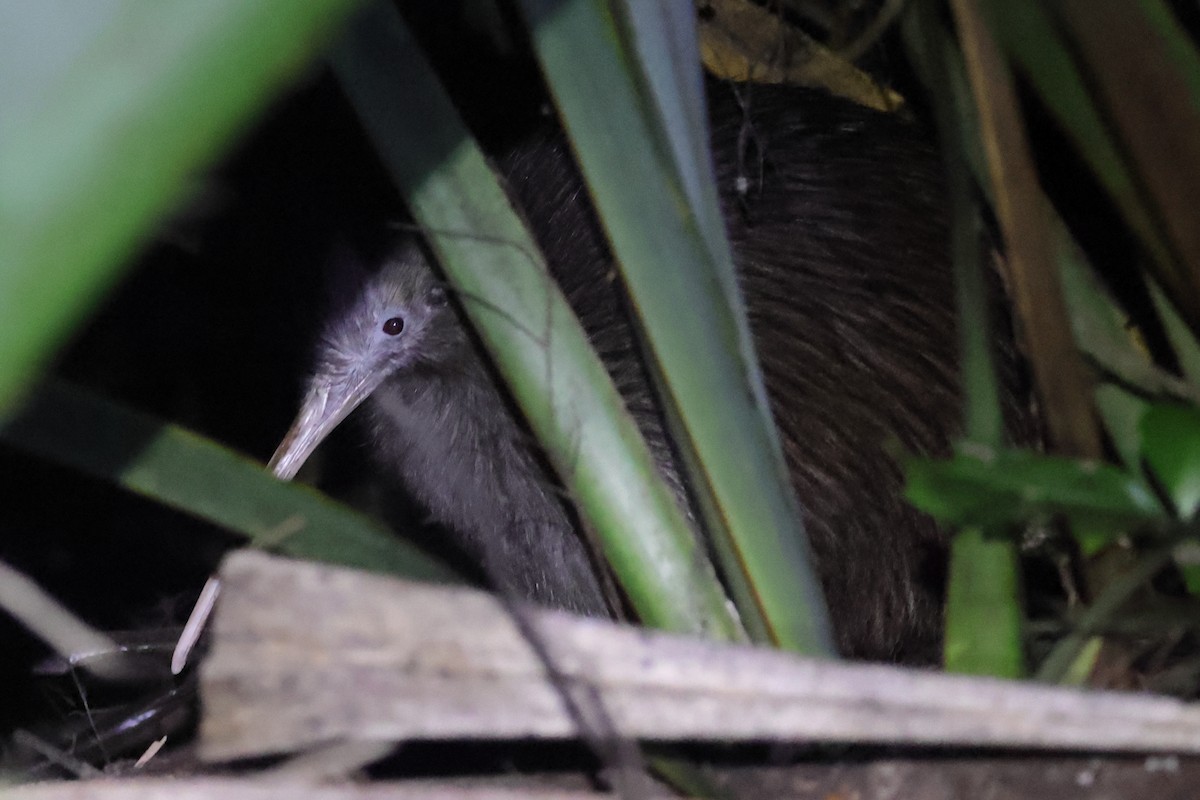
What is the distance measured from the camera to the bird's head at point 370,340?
1.27 m

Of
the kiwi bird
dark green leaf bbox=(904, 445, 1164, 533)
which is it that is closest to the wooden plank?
dark green leaf bbox=(904, 445, 1164, 533)

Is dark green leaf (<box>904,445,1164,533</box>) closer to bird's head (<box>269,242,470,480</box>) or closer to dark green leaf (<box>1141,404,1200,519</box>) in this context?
dark green leaf (<box>1141,404,1200,519</box>)

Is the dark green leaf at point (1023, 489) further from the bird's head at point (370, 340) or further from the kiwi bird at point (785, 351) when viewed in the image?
the bird's head at point (370, 340)

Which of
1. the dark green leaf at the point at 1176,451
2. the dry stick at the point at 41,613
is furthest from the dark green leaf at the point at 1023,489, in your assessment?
the dry stick at the point at 41,613

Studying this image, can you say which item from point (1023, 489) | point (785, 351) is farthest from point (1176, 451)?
point (785, 351)

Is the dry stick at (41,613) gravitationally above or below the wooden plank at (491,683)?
above

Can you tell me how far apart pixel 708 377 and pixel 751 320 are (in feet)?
2.13

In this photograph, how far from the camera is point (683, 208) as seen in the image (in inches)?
25.8

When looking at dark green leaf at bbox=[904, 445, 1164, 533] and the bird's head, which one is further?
the bird's head

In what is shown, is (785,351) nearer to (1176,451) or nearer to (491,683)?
(1176,451)

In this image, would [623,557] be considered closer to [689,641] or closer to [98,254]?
[689,641]

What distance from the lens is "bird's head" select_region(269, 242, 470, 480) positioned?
1267 millimetres

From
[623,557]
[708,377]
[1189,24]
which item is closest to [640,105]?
[708,377]

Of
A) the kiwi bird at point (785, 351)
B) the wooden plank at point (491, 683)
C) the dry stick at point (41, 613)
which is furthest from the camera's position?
the kiwi bird at point (785, 351)
